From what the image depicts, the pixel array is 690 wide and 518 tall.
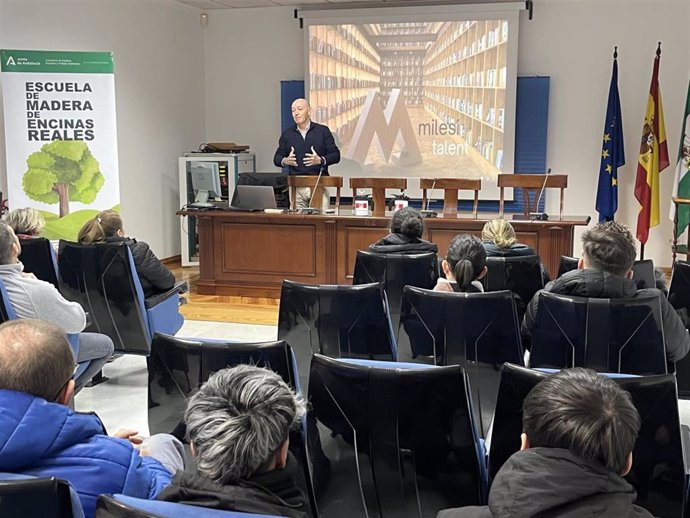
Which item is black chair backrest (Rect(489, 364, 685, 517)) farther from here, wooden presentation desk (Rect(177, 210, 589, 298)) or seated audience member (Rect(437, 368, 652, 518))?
wooden presentation desk (Rect(177, 210, 589, 298))

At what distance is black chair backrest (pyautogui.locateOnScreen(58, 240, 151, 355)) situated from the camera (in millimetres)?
3686

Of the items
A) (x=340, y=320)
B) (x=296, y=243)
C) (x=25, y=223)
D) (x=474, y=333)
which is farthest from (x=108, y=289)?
(x=296, y=243)

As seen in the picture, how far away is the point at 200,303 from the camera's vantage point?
6.11 meters

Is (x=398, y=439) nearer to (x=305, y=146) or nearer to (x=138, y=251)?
(x=138, y=251)

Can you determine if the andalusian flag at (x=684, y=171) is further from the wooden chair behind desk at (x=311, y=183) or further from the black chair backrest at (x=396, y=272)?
the black chair backrest at (x=396, y=272)

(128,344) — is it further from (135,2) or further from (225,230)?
(135,2)

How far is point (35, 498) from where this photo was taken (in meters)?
1.24

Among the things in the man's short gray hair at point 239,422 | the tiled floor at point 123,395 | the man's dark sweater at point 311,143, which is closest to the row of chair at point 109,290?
the tiled floor at point 123,395

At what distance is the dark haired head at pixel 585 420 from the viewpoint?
3.96 feet

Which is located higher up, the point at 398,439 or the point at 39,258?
the point at 39,258

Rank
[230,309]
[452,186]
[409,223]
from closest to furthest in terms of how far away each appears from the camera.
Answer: [409,223] < [230,309] < [452,186]

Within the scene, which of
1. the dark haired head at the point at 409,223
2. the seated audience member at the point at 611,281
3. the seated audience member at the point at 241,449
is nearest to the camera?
the seated audience member at the point at 241,449

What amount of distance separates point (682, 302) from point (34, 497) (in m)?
2.78

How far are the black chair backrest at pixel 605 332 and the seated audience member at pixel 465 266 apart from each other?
47cm
